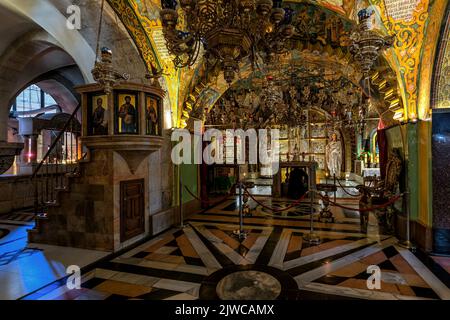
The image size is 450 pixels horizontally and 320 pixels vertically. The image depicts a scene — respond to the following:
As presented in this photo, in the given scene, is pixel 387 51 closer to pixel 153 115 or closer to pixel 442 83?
pixel 442 83

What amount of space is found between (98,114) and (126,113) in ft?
1.65

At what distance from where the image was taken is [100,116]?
4148 mm

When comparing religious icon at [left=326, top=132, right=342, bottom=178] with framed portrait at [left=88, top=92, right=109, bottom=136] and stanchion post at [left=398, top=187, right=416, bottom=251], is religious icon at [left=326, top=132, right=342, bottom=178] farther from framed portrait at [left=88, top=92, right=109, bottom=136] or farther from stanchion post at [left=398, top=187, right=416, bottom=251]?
framed portrait at [left=88, top=92, right=109, bottom=136]

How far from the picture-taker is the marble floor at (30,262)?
9.98 feet

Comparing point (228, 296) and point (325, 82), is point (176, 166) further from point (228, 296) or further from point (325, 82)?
point (325, 82)

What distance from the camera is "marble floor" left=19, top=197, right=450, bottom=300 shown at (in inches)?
112

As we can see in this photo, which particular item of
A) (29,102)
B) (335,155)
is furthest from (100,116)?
(29,102)

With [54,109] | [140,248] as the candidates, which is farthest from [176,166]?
[54,109]

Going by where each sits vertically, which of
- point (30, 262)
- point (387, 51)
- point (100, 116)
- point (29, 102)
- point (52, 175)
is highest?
point (29, 102)

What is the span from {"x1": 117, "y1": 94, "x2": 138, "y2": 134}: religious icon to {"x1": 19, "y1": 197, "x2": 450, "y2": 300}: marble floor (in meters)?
2.21

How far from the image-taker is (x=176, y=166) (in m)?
6.15

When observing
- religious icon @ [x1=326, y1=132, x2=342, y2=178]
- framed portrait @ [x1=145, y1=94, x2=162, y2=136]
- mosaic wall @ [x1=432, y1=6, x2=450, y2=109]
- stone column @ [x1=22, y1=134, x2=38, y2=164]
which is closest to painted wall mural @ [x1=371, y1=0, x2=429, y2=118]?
mosaic wall @ [x1=432, y1=6, x2=450, y2=109]

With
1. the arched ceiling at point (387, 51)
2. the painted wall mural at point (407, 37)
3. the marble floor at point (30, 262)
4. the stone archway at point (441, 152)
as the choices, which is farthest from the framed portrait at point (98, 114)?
the stone archway at point (441, 152)
